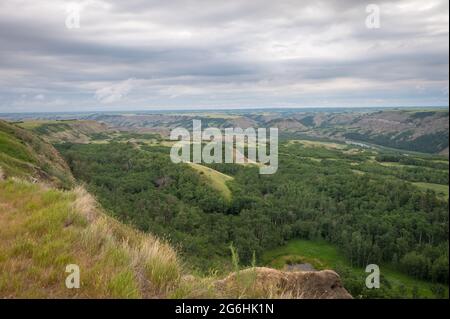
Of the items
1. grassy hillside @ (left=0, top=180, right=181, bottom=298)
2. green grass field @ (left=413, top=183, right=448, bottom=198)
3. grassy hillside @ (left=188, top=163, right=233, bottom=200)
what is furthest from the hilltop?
grassy hillside @ (left=188, top=163, right=233, bottom=200)

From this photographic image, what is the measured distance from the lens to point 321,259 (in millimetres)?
88312

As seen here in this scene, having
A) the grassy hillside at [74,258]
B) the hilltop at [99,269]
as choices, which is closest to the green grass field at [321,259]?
the hilltop at [99,269]

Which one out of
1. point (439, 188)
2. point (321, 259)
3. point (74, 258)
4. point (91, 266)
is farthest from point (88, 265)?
point (321, 259)

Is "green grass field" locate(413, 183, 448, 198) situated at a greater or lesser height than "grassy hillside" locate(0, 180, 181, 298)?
lesser

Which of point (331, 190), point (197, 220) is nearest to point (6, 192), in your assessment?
point (197, 220)

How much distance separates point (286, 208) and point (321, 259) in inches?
1152

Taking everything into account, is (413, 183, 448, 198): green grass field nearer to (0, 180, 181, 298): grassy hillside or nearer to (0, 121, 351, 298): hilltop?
(0, 121, 351, 298): hilltop

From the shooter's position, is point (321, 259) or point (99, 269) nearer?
point (99, 269)

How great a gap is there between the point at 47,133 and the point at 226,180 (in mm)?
122180

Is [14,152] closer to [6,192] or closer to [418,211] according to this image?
[6,192]

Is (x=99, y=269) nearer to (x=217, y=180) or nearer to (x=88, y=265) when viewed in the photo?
(x=88, y=265)

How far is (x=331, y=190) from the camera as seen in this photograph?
431 ft

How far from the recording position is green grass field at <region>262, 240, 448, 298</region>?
74.1 metres

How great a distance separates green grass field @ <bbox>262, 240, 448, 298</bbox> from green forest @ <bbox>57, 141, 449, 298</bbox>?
1.61 meters
